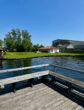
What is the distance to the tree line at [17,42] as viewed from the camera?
143 feet

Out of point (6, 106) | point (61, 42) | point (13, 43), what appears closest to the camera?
point (6, 106)

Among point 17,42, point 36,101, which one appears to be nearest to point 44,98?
point 36,101

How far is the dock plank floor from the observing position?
249 centimetres

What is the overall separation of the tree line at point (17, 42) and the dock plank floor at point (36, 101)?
4093 cm

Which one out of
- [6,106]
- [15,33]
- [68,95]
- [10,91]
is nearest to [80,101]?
[68,95]

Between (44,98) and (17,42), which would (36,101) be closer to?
(44,98)

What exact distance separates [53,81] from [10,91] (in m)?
2.14

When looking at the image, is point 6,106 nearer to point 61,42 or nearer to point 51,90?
point 51,90

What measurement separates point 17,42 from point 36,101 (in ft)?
153

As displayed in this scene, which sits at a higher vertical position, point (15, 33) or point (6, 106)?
point (15, 33)

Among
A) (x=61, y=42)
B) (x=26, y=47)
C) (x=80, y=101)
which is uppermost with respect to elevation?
(x=61, y=42)

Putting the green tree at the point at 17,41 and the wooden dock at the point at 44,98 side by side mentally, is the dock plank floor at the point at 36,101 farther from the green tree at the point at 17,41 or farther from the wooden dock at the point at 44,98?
the green tree at the point at 17,41

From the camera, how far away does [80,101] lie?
280 cm

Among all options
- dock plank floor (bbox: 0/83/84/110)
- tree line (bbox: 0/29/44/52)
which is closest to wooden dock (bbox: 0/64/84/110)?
dock plank floor (bbox: 0/83/84/110)
